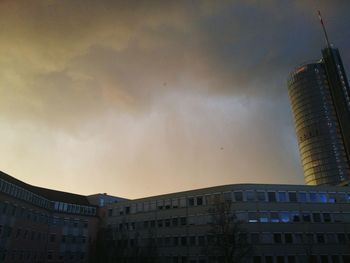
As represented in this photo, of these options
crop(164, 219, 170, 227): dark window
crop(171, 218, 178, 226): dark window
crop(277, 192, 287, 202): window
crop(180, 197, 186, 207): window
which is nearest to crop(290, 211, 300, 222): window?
crop(277, 192, 287, 202): window

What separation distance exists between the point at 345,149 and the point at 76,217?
118 meters

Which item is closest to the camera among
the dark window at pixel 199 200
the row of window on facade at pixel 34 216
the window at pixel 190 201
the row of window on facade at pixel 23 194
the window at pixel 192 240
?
the row of window on facade at pixel 23 194

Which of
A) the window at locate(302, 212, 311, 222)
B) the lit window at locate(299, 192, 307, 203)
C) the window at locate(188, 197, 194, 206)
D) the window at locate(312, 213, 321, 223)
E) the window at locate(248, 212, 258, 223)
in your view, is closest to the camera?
the window at locate(248, 212, 258, 223)

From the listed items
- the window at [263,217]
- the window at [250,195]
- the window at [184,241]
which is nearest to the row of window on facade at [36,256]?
the window at [184,241]

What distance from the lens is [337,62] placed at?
157250 mm

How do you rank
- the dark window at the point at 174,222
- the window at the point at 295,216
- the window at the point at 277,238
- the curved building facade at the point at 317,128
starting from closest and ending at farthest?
the window at the point at 277,238 < the window at the point at 295,216 < the dark window at the point at 174,222 < the curved building facade at the point at 317,128

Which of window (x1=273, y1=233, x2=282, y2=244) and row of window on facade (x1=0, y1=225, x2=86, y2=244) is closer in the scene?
row of window on facade (x1=0, y1=225, x2=86, y2=244)

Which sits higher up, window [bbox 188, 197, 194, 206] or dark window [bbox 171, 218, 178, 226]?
window [bbox 188, 197, 194, 206]

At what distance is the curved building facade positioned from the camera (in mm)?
145250

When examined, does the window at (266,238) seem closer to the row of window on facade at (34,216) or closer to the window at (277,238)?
the window at (277,238)

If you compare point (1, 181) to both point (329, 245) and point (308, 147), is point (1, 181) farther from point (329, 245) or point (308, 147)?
point (308, 147)

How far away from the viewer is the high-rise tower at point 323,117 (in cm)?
14538

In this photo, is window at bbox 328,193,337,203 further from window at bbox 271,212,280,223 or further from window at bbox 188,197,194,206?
window at bbox 188,197,194,206

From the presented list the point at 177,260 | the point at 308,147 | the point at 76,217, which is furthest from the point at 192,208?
the point at 308,147
